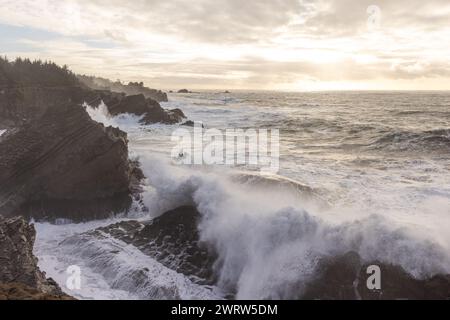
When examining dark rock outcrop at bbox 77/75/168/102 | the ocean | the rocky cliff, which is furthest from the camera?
dark rock outcrop at bbox 77/75/168/102

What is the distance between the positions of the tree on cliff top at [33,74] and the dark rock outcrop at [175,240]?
22298mm

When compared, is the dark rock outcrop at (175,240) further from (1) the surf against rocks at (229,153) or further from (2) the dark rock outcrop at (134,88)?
(2) the dark rock outcrop at (134,88)

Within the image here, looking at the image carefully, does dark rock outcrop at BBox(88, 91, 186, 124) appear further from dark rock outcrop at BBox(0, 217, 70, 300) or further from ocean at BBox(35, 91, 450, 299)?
dark rock outcrop at BBox(0, 217, 70, 300)

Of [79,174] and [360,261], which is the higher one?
[79,174]

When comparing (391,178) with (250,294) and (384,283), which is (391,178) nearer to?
(384,283)

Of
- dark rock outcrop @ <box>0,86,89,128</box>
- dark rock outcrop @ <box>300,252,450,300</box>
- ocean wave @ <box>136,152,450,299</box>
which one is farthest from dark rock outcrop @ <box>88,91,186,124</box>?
dark rock outcrop @ <box>300,252,450,300</box>

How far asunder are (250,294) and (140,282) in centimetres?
203

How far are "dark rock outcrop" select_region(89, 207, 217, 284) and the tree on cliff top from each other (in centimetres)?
2230

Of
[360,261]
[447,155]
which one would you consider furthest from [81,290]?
[447,155]

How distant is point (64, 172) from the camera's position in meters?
11.0

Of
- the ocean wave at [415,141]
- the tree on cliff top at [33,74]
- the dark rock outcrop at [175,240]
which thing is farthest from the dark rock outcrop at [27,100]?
the ocean wave at [415,141]

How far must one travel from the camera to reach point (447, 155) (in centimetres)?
1652

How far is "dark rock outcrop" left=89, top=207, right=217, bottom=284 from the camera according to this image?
8219 mm

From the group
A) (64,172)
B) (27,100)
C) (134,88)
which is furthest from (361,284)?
(134,88)
